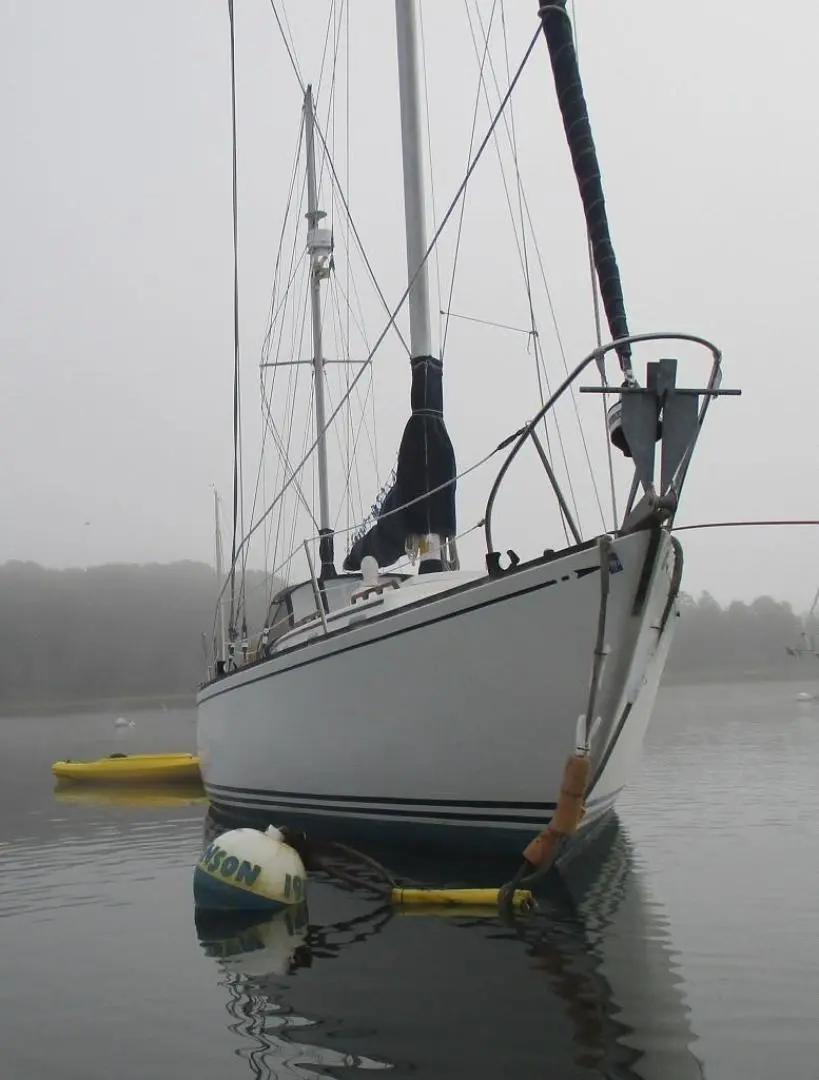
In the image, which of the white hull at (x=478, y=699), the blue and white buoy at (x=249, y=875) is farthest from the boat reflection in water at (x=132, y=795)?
the blue and white buoy at (x=249, y=875)

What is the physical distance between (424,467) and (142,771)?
37.5 ft

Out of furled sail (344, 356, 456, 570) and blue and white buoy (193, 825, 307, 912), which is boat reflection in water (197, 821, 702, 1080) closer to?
blue and white buoy (193, 825, 307, 912)

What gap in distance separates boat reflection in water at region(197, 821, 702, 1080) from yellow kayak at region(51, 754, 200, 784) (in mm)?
12146

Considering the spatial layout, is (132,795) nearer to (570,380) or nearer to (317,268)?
(317,268)

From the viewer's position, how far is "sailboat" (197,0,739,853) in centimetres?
558

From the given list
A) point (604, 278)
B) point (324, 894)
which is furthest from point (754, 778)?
point (604, 278)

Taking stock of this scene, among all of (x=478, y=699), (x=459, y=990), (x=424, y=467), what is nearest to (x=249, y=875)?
(x=478, y=699)

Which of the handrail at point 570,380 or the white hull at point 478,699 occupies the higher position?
the handrail at point 570,380

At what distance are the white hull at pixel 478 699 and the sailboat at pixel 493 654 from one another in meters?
0.01

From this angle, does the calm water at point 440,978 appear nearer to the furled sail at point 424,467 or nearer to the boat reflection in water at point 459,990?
the boat reflection in water at point 459,990

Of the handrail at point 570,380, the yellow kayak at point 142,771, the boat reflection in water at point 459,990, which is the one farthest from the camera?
the yellow kayak at point 142,771

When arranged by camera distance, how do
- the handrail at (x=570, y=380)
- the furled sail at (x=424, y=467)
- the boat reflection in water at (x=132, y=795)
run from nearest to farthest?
the handrail at (x=570, y=380)
the furled sail at (x=424, y=467)
the boat reflection in water at (x=132, y=795)

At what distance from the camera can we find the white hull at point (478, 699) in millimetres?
5746

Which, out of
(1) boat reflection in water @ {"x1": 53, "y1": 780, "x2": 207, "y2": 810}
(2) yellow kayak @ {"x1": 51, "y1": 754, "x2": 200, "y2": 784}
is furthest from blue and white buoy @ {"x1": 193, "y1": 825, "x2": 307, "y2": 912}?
→ (2) yellow kayak @ {"x1": 51, "y1": 754, "x2": 200, "y2": 784}
